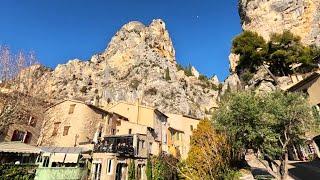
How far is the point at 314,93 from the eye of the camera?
31.7 m

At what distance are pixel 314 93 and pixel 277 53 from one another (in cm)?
2029

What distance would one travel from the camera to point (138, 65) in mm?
110500

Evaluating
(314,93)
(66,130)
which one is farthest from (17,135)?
(314,93)

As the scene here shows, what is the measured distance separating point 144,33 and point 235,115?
112609mm

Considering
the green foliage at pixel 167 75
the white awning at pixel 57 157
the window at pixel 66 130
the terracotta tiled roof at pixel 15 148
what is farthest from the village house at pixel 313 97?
the green foliage at pixel 167 75

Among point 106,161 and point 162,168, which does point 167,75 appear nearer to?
point 162,168

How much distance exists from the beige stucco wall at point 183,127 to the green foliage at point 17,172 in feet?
98.4

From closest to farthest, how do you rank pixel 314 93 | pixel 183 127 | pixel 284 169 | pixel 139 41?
pixel 284 169 → pixel 314 93 → pixel 183 127 → pixel 139 41

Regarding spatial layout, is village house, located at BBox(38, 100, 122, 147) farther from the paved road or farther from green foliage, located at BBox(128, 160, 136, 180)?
the paved road

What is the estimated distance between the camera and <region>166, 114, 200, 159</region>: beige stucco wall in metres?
52.6

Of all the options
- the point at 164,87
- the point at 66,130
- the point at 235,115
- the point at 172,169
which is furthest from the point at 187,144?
the point at 164,87

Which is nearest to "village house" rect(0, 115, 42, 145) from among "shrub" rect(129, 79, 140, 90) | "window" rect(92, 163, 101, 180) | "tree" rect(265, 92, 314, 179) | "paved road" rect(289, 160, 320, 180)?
"window" rect(92, 163, 101, 180)

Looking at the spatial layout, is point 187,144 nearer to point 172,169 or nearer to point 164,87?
point 172,169

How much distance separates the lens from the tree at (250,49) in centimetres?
5178
